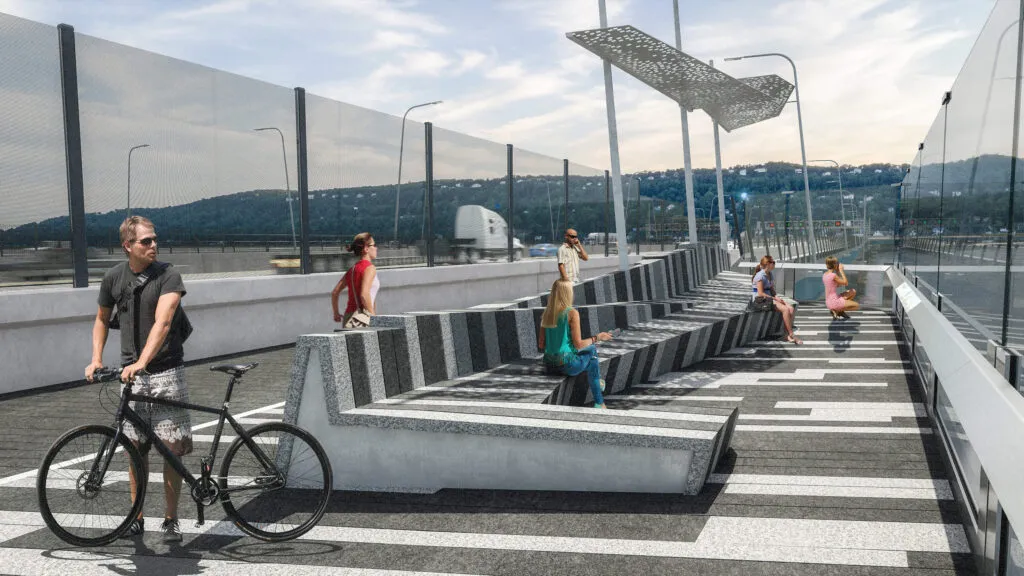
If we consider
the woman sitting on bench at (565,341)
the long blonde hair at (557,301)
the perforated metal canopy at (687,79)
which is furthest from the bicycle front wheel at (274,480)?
the perforated metal canopy at (687,79)

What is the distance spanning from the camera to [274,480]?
5457 mm

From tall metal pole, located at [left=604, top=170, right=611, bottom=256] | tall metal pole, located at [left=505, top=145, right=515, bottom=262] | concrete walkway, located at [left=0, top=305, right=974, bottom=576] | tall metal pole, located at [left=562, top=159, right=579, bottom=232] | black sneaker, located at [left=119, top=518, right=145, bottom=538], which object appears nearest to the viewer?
concrete walkway, located at [left=0, top=305, right=974, bottom=576]

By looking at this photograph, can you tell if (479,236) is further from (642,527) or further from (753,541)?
(753,541)

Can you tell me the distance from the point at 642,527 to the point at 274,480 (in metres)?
2.17

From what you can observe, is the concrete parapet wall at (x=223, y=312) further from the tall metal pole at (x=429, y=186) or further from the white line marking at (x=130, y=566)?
the white line marking at (x=130, y=566)

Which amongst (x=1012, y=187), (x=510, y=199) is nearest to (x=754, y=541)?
(x=1012, y=187)

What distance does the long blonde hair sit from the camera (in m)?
8.33

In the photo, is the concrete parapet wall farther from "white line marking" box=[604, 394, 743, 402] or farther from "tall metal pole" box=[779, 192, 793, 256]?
"tall metal pole" box=[779, 192, 793, 256]

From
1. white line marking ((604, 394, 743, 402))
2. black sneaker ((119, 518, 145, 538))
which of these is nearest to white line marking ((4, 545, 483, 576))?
black sneaker ((119, 518, 145, 538))

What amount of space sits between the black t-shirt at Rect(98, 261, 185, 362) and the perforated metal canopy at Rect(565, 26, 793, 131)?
8.21 metres

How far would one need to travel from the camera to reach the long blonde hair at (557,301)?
8.33 meters

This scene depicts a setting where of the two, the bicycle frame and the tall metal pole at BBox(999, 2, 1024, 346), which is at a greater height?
the tall metal pole at BBox(999, 2, 1024, 346)

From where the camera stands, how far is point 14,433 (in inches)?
328

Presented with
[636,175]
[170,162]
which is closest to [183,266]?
[170,162]
